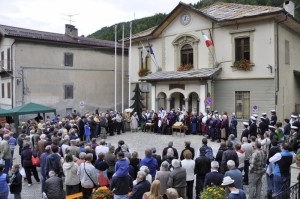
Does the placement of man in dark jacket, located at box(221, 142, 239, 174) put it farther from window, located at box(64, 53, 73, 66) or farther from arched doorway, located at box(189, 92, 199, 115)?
window, located at box(64, 53, 73, 66)

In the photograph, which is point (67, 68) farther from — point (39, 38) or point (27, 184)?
point (27, 184)

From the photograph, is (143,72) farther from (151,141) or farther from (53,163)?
(53,163)

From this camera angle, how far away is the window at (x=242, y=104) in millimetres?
21656

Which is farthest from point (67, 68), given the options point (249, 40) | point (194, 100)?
point (249, 40)

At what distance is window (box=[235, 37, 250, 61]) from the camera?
21.6 m

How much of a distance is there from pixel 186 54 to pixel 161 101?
4431 mm

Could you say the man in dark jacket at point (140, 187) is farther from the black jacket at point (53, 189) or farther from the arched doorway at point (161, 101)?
the arched doorway at point (161, 101)

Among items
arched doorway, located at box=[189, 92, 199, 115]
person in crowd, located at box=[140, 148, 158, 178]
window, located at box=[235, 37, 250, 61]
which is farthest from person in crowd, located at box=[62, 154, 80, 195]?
window, located at box=[235, 37, 250, 61]

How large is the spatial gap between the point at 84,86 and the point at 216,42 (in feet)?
46.6

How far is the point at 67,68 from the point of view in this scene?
2908 centimetres

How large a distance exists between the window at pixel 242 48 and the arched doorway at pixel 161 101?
22.1ft

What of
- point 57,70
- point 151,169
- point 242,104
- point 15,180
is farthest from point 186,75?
point 15,180

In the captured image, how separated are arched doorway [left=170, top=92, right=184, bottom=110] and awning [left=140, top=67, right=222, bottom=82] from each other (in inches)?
66.9

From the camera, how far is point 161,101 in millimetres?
25766
